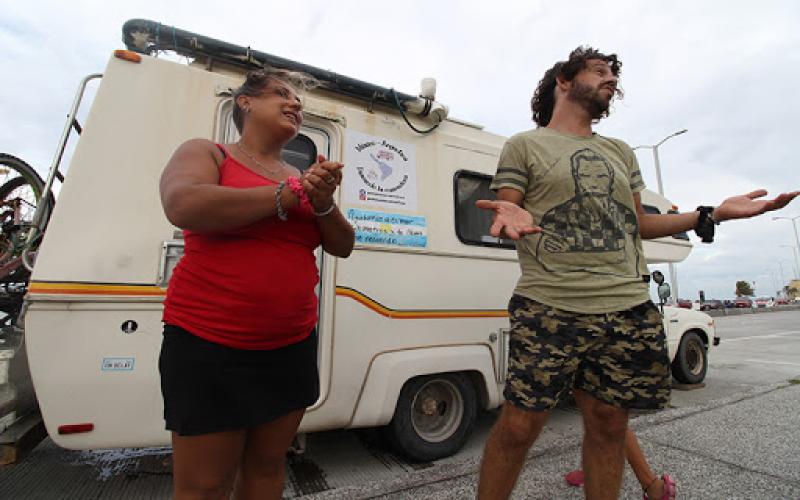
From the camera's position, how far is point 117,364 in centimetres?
222

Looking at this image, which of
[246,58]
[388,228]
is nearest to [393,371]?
[388,228]

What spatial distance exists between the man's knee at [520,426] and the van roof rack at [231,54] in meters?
2.34

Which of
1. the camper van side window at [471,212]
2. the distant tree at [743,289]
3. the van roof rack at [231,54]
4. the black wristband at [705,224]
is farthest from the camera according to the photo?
the distant tree at [743,289]

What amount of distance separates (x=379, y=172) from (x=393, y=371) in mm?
1343

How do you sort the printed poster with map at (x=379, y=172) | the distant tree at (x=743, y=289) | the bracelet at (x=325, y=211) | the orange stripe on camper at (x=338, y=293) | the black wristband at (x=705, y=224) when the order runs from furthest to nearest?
the distant tree at (x=743, y=289) < the printed poster with map at (x=379, y=172) < the orange stripe on camper at (x=338, y=293) < the black wristband at (x=705, y=224) < the bracelet at (x=325, y=211)

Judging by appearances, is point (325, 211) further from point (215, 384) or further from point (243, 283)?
point (215, 384)

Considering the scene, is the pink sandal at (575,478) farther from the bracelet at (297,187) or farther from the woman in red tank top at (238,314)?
the bracelet at (297,187)

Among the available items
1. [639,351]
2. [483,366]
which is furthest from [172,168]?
[483,366]

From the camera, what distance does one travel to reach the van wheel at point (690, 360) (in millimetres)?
5508

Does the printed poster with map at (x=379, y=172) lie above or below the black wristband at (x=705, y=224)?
above

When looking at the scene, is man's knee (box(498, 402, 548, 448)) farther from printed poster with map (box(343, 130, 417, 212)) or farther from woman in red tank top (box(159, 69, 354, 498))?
printed poster with map (box(343, 130, 417, 212))

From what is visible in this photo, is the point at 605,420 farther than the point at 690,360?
No

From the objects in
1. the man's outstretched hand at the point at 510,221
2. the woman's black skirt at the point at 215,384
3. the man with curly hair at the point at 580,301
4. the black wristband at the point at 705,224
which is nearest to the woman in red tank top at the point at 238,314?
the woman's black skirt at the point at 215,384

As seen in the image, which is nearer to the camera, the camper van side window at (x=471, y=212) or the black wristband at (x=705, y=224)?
the black wristband at (x=705, y=224)
